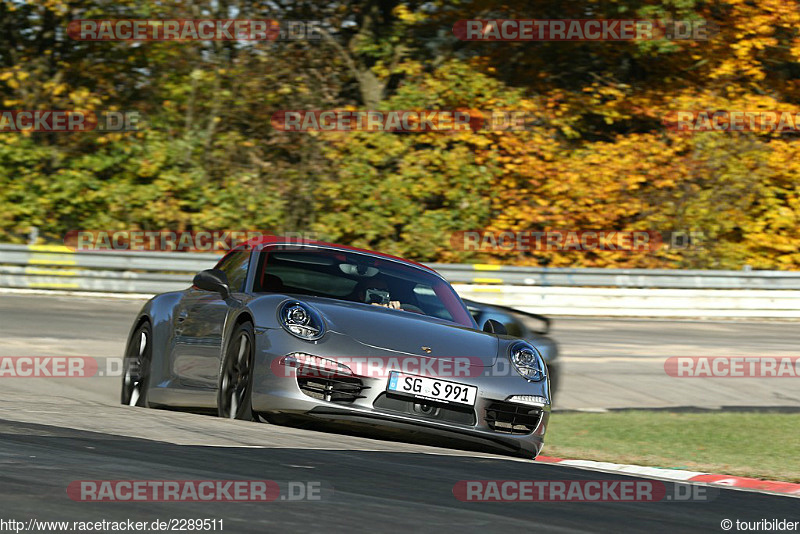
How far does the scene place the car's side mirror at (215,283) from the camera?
767 cm

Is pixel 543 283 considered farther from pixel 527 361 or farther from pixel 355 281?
pixel 527 361

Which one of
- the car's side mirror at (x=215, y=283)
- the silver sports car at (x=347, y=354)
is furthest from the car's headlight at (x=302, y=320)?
the car's side mirror at (x=215, y=283)

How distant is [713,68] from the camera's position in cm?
2620

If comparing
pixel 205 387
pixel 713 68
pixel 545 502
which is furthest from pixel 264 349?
pixel 713 68

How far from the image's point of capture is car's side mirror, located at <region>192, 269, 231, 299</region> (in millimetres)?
7668

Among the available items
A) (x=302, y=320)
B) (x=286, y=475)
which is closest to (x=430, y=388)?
(x=302, y=320)

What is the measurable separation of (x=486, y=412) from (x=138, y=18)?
19552 mm

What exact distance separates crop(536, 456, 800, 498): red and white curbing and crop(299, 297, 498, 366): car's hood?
3.00 ft

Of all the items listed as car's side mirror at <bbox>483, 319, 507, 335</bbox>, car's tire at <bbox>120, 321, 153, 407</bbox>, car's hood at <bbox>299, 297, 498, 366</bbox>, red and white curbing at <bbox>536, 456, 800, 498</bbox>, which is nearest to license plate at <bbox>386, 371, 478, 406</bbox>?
car's hood at <bbox>299, 297, 498, 366</bbox>

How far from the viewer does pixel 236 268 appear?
8.27 m

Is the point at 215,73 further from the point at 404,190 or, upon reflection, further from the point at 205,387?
the point at 205,387

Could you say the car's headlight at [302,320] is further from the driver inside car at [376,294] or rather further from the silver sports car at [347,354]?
the driver inside car at [376,294]

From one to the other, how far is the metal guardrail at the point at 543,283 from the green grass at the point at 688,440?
8.88 m

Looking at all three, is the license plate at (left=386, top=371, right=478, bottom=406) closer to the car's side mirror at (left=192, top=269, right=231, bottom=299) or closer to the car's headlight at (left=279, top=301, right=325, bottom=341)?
the car's headlight at (left=279, top=301, right=325, bottom=341)
